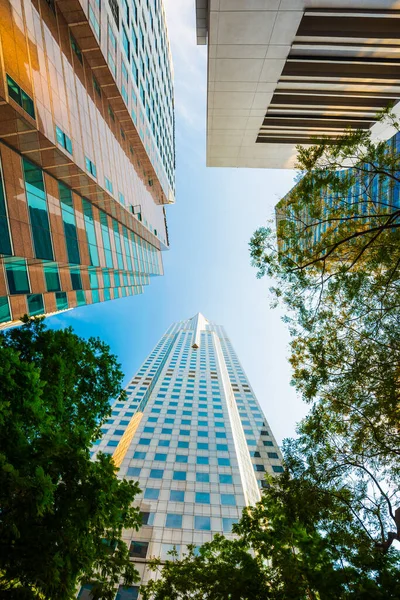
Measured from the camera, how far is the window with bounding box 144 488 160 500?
87.9ft

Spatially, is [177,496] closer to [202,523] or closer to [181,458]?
[202,523]

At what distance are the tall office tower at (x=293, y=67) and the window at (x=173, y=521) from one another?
30861mm

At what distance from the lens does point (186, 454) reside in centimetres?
3319

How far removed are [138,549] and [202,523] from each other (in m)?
5.28

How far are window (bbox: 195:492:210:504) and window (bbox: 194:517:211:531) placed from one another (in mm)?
1763

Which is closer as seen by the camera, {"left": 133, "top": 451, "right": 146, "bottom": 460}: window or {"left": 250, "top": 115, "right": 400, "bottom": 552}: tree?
{"left": 250, "top": 115, "right": 400, "bottom": 552}: tree

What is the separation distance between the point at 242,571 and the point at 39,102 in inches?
761

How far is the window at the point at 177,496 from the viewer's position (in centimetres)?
2662

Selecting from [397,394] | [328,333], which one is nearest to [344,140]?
[328,333]

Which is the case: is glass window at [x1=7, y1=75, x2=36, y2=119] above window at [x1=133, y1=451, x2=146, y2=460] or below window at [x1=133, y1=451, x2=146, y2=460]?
above

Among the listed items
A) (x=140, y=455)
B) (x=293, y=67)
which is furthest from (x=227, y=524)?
(x=293, y=67)

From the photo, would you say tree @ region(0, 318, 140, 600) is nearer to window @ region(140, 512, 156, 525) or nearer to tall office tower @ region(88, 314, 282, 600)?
tall office tower @ region(88, 314, 282, 600)

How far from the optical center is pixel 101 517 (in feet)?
25.8

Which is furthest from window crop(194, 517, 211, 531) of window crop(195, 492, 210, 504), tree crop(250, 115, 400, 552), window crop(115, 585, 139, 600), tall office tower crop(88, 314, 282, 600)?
tree crop(250, 115, 400, 552)
